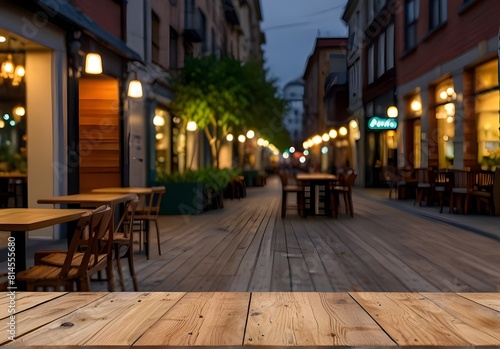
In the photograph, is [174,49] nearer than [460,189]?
No

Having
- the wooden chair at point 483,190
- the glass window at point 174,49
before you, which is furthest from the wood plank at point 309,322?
the glass window at point 174,49

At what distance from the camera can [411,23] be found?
15922 millimetres

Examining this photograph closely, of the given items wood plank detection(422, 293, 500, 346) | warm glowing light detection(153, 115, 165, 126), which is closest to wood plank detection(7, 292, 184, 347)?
wood plank detection(422, 293, 500, 346)

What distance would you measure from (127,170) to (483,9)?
27.0ft

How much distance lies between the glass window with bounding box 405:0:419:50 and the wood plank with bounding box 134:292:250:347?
1510cm

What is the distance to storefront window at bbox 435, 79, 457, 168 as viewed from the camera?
13352 mm

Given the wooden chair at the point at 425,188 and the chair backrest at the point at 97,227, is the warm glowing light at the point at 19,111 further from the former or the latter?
the wooden chair at the point at 425,188

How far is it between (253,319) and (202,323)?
178 millimetres

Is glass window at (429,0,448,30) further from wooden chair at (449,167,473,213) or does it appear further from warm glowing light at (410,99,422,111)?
wooden chair at (449,167,473,213)

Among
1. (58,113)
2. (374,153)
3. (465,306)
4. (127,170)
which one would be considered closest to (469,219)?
(127,170)

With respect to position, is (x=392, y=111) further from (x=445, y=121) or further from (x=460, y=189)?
(x=460, y=189)

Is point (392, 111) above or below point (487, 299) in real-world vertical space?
above

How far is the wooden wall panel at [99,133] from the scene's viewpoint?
10312 mm

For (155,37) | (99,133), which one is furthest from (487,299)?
(155,37)
